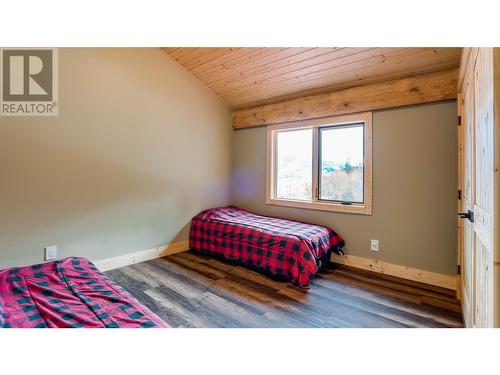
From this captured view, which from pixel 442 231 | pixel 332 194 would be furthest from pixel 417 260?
pixel 332 194

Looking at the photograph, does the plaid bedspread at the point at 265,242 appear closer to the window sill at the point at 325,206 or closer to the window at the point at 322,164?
the window sill at the point at 325,206

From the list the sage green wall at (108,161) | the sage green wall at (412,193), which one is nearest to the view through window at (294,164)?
the sage green wall at (412,193)

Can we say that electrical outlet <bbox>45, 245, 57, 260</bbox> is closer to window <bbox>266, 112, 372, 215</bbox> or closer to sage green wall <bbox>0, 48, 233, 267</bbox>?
sage green wall <bbox>0, 48, 233, 267</bbox>

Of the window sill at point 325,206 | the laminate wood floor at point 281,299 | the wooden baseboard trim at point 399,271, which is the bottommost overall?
the laminate wood floor at point 281,299

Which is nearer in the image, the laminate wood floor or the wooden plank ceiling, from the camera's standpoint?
Result: the laminate wood floor

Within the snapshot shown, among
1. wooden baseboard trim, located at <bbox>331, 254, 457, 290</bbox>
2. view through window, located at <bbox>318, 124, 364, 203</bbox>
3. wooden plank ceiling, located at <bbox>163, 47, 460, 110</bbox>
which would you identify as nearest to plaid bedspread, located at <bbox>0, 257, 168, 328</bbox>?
wooden baseboard trim, located at <bbox>331, 254, 457, 290</bbox>

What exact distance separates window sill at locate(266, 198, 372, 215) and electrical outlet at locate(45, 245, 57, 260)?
2718 mm

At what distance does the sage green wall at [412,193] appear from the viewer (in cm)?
238

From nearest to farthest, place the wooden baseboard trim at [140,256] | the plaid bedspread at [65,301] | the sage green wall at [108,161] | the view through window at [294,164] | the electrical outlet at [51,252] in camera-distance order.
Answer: the plaid bedspread at [65,301], the sage green wall at [108,161], the electrical outlet at [51,252], the wooden baseboard trim at [140,256], the view through window at [294,164]

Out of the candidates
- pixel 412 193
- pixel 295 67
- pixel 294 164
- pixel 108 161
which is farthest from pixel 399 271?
pixel 108 161

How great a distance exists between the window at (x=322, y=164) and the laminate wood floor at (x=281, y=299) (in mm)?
939

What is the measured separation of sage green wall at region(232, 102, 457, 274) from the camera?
2.38 m

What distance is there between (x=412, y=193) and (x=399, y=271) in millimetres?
872
